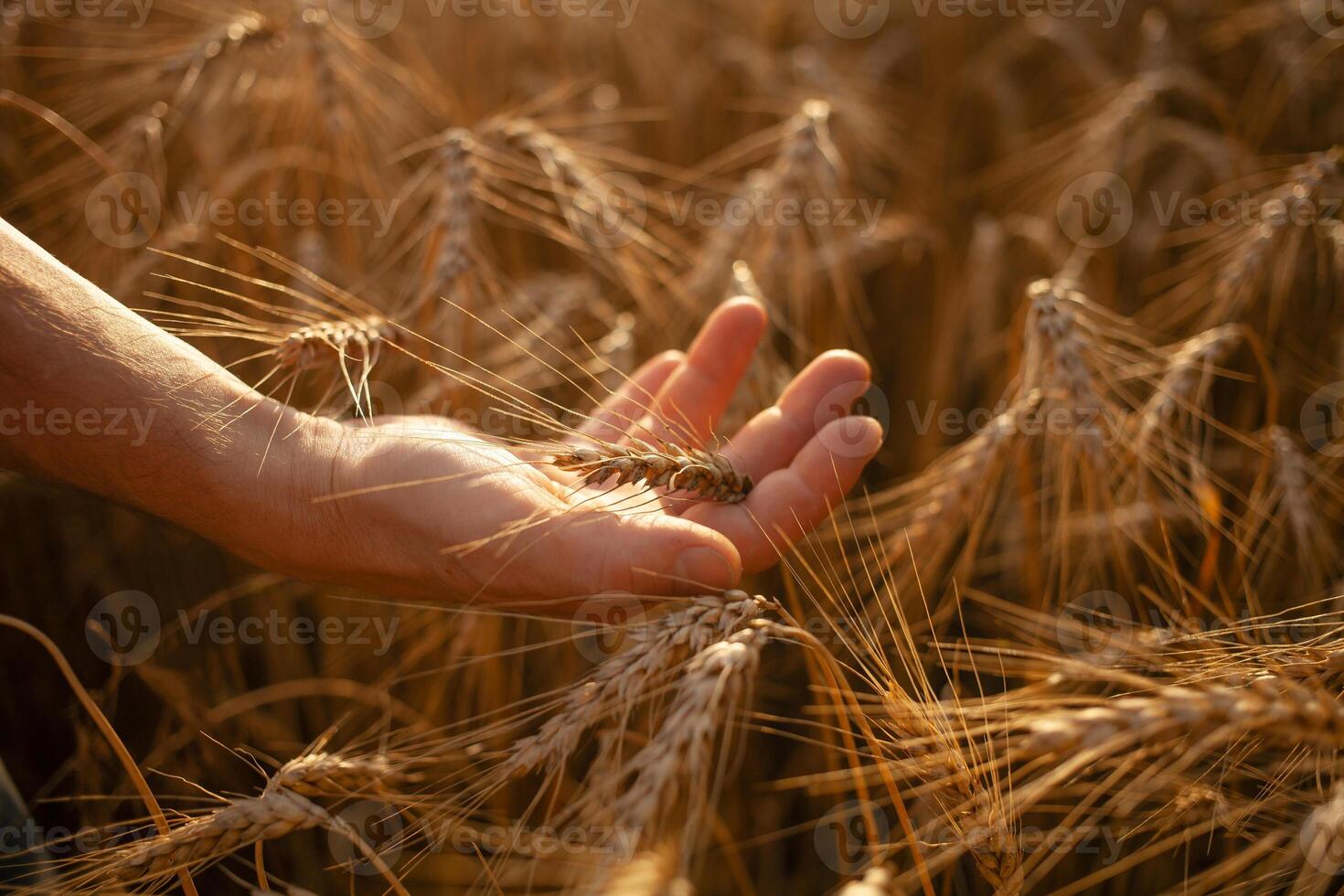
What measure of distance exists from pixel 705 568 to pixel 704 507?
0.22 m

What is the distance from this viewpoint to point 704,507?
1166 millimetres

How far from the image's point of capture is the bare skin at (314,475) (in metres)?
1.03

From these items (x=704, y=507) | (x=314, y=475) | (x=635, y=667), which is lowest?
(x=635, y=667)

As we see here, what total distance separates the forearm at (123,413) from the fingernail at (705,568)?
1.82ft

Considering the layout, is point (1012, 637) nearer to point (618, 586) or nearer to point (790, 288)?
point (790, 288)

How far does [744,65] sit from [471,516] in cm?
250

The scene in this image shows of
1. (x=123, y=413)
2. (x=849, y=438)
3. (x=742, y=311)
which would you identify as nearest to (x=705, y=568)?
(x=849, y=438)

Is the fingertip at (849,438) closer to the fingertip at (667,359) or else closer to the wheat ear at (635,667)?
the wheat ear at (635,667)

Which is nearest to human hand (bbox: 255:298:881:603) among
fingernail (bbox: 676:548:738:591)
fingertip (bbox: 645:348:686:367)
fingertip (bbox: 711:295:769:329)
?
fingernail (bbox: 676:548:738:591)

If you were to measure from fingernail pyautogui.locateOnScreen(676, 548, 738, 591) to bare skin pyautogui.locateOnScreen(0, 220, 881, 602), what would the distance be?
0.05ft

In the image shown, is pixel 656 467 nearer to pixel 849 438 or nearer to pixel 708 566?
pixel 708 566

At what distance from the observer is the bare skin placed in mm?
1032

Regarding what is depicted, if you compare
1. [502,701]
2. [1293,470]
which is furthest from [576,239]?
[1293,470]

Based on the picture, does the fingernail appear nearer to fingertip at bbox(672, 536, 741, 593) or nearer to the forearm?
fingertip at bbox(672, 536, 741, 593)
